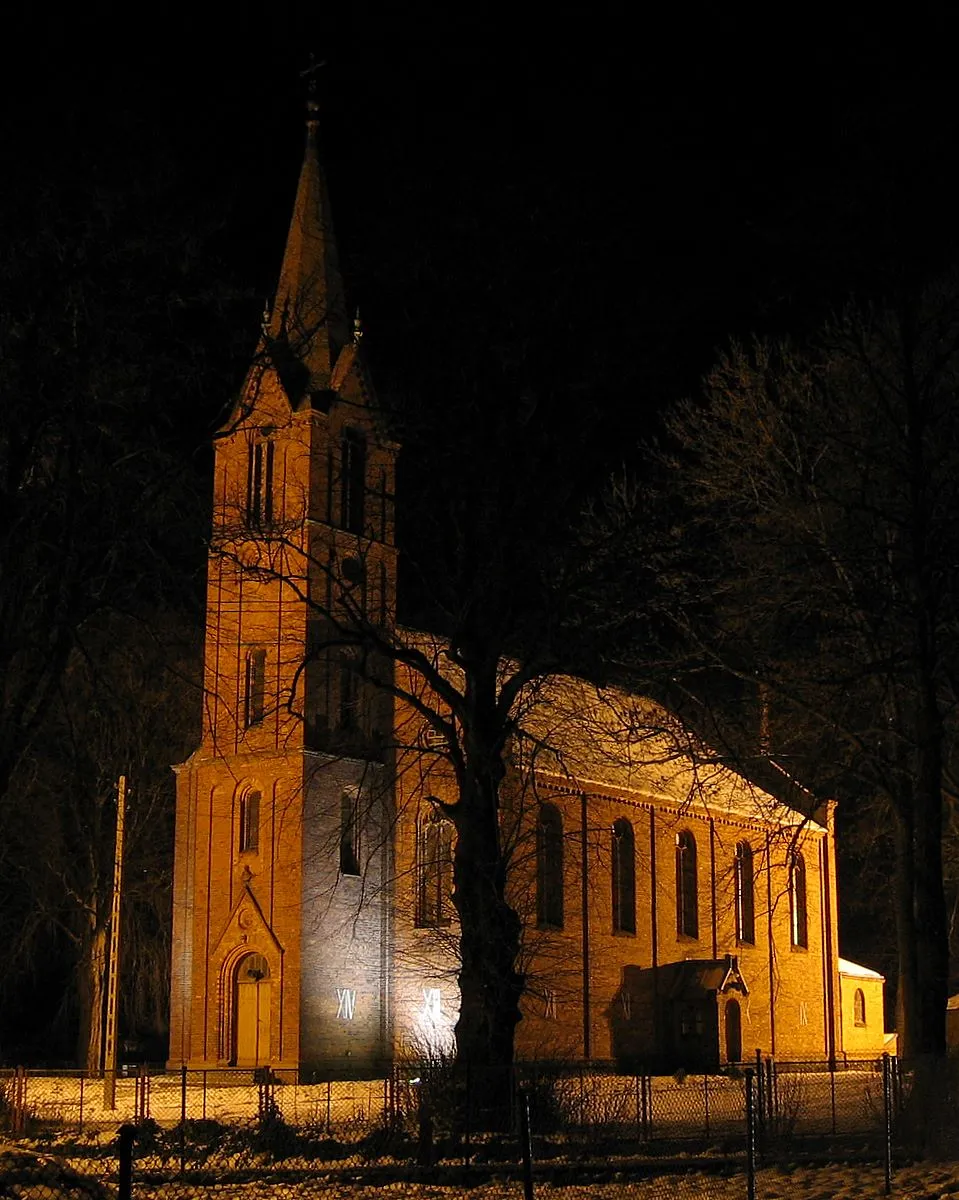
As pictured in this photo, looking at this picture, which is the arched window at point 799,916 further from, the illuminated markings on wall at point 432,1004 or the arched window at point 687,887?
the illuminated markings on wall at point 432,1004

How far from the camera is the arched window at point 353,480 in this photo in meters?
46.4

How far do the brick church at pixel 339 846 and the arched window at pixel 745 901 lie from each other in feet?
17.3

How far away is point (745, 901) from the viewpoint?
59375mm

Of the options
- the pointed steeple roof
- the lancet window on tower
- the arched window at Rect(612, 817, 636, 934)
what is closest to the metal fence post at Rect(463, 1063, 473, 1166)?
the lancet window on tower

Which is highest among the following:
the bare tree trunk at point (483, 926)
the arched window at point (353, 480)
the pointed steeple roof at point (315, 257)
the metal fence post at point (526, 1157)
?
the pointed steeple roof at point (315, 257)

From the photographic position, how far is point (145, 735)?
5028 centimetres

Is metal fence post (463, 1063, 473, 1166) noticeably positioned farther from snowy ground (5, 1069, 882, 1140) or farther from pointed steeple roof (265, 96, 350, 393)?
pointed steeple roof (265, 96, 350, 393)

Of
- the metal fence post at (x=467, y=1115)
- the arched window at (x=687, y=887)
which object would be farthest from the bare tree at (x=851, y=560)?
the arched window at (x=687, y=887)

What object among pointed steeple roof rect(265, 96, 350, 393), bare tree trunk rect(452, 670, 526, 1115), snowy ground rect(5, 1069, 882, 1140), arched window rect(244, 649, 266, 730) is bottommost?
snowy ground rect(5, 1069, 882, 1140)

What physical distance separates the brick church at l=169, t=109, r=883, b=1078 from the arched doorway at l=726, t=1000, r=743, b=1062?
0.50 feet

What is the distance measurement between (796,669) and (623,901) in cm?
2834

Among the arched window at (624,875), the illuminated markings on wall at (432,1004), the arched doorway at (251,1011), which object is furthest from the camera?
the arched window at (624,875)

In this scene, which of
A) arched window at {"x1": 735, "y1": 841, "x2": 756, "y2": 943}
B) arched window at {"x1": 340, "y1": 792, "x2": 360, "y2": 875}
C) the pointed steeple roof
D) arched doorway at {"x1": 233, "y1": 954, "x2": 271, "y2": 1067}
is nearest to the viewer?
arched doorway at {"x1": 233, "y1": 954, "x2": 271, "y2": 1067}

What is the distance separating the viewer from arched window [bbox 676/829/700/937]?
55.6m
